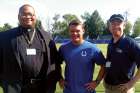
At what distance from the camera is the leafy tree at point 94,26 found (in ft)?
320

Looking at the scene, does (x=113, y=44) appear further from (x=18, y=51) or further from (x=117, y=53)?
(x=18, y=51)

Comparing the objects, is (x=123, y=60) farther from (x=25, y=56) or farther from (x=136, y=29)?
(x=136, y=29)

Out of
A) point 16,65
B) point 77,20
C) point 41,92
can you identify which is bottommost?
point 41,92

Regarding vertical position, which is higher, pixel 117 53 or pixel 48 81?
pixel 117 53

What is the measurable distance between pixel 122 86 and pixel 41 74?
57.2 inches

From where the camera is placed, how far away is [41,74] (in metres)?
7.04

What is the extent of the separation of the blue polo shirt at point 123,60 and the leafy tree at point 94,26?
88.7 metres

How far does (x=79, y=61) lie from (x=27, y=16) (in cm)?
120

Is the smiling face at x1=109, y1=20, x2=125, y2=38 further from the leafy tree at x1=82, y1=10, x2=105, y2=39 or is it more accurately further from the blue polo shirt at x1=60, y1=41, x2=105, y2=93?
the leafy tree at x1=82, y1=10, x2=105, y2=39

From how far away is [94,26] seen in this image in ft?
325

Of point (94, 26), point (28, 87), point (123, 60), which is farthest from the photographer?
point (94, 26)

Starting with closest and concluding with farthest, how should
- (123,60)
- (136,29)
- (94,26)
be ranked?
(123,60) → (94,26) → (136,29)

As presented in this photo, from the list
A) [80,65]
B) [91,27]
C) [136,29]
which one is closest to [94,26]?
[91,27]

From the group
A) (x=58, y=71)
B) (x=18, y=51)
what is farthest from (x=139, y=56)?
(x=18, y=51)
